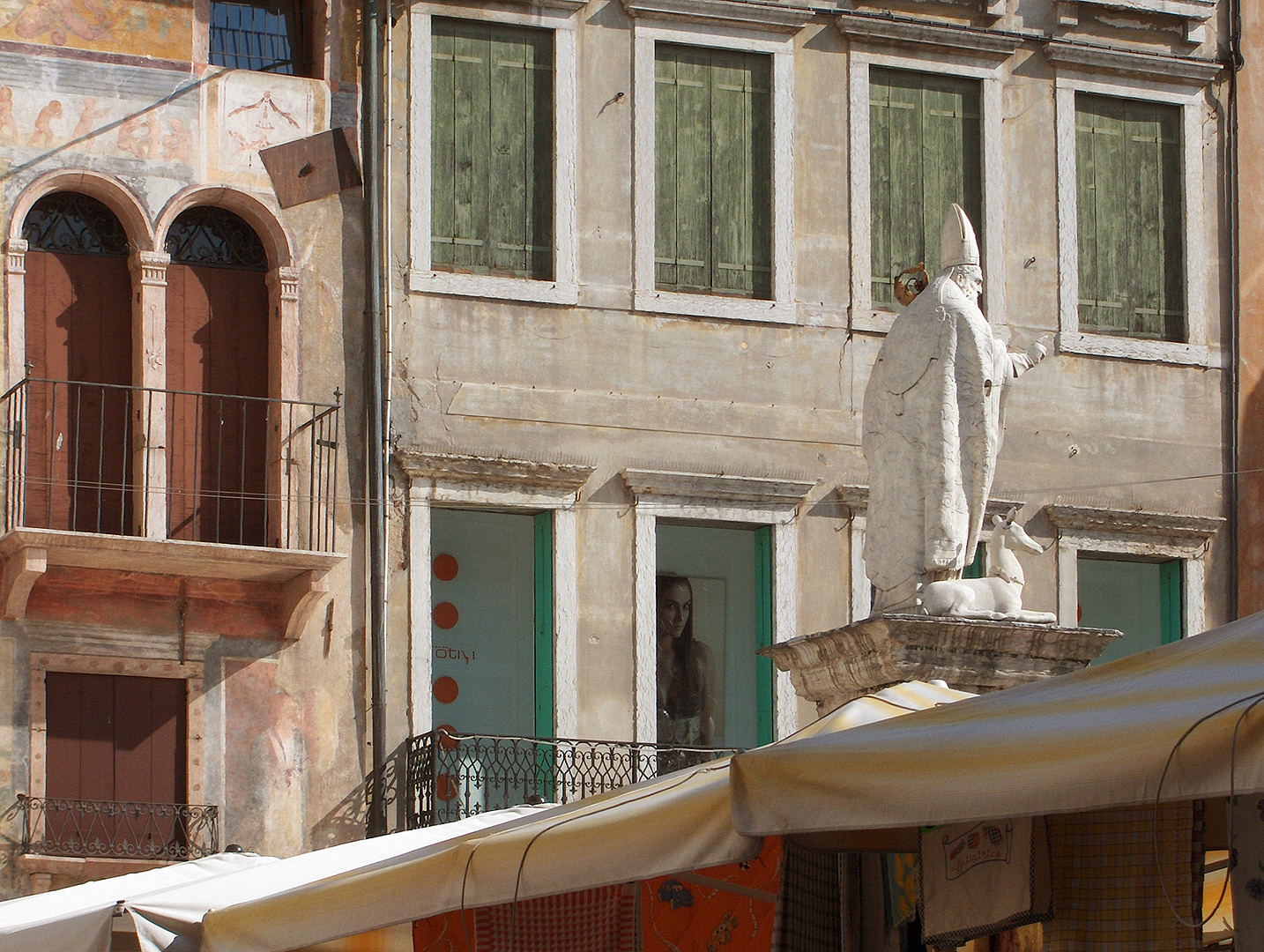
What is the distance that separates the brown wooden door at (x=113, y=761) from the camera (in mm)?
14430

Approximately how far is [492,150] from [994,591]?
6884mm

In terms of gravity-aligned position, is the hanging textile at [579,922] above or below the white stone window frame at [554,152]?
below

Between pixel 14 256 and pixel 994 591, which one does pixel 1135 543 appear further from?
pixel 14 256

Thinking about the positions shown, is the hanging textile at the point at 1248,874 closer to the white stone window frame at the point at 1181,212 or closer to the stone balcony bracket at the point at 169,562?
the stone balcony bracket at the point at 169,562

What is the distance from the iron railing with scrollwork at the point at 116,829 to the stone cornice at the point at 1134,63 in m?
8.59

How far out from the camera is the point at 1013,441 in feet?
55.4

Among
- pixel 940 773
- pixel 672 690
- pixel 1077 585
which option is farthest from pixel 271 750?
pixel 940 773

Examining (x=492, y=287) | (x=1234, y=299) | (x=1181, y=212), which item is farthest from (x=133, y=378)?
(x=1234, y=299)

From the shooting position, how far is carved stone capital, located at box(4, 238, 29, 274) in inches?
585

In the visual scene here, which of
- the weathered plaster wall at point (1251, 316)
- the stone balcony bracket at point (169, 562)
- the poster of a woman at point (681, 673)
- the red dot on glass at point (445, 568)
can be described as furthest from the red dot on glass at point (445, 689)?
the weathered plaster wall at point (1251, 316)

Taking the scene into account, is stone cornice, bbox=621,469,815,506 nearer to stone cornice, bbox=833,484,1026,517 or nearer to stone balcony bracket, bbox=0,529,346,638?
stone cornice, bbox=833,484,1026,517

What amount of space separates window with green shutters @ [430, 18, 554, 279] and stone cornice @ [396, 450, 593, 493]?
1.41m

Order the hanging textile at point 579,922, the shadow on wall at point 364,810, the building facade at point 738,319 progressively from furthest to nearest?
the building facade at point 738,319
the shadow on wall at point 364,810
the hanging textile at point 579,922

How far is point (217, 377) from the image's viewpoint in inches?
607
